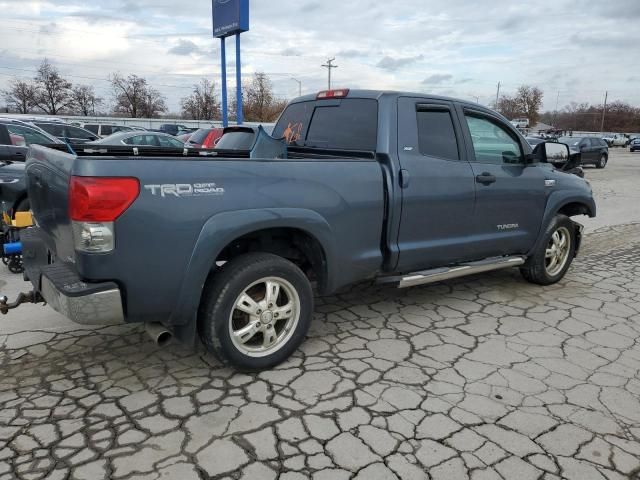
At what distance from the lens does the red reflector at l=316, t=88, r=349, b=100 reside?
4445 mm

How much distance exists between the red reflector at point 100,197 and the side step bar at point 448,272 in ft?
7.07

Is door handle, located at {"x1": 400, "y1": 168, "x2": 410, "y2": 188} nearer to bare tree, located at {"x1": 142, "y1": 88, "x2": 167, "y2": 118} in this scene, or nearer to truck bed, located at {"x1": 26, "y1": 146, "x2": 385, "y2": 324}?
truck bed, located at {"x1": 26, "y1": 146, "x2": 385, "y2": 324}

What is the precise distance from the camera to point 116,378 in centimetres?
337

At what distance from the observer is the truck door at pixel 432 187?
4.02 metres

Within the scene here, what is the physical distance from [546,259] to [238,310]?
3722mm

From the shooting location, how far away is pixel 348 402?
313 cm

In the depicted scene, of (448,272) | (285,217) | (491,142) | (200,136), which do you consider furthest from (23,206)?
(200,136)

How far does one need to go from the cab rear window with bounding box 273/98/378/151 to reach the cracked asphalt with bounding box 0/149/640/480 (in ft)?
5.07

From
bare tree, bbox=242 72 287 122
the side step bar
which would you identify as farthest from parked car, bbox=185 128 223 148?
bare tree, bbox=242 72 287 122

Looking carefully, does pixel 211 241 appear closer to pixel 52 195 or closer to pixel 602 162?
pixel 52 195

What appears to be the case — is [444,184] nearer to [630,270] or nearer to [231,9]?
[630,270]

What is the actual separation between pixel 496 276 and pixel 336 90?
2.97 m

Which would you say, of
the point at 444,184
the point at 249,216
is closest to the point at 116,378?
the point at 249,216

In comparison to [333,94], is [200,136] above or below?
below
